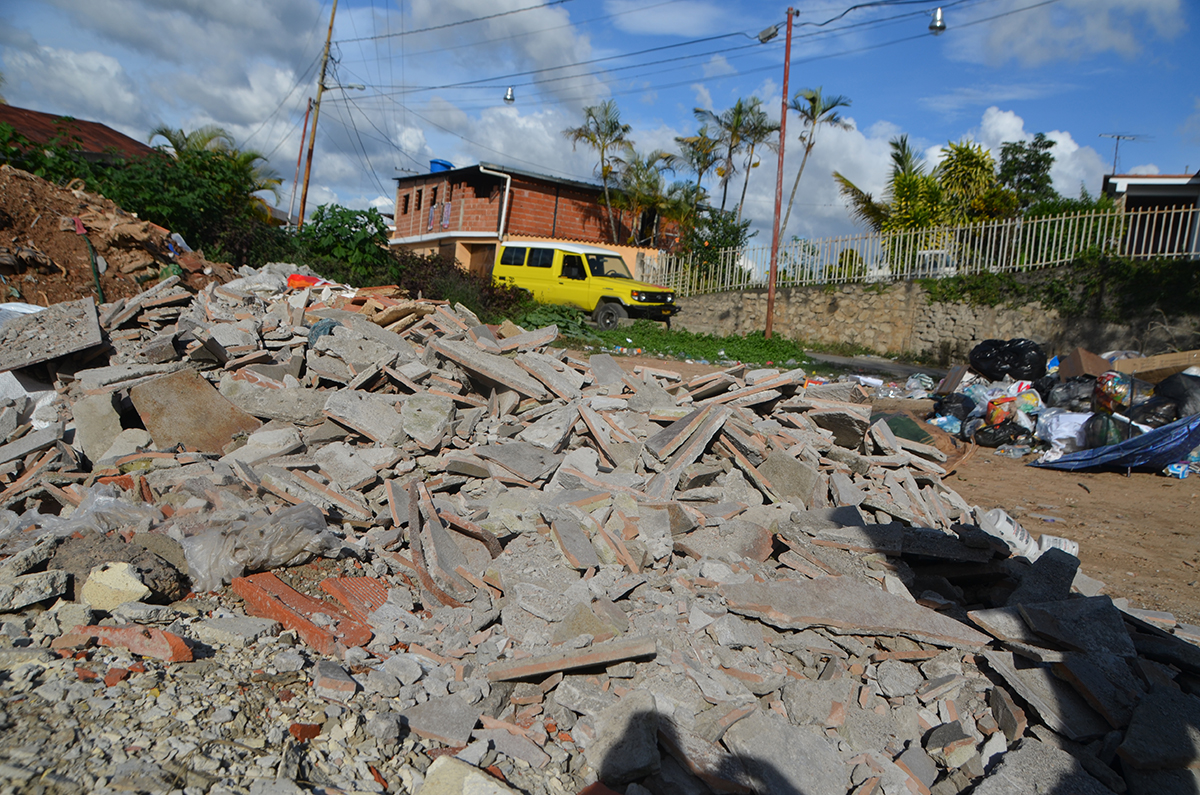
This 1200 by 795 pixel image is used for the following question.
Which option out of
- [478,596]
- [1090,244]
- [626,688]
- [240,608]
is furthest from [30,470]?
[1090,244]

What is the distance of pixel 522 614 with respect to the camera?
3445 mm

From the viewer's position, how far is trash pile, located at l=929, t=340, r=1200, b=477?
7527 millimetres

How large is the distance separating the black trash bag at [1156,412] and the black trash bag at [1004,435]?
1.10 m

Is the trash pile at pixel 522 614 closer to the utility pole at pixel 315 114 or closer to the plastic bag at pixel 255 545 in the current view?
the plastic bag at pixel 255 545

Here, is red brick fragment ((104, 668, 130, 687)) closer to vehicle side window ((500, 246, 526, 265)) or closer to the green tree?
vehicle side window ((500, 246, 526, 265))

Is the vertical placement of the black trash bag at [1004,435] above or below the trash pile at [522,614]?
above

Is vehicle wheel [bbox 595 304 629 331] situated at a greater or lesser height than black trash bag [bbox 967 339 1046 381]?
greater

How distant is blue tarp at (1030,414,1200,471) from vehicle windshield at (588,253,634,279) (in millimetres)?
11388

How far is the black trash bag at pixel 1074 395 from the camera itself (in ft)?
27.5

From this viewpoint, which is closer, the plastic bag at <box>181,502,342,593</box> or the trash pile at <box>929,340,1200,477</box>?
the plastic bag at <box>181,502,342,593</box>

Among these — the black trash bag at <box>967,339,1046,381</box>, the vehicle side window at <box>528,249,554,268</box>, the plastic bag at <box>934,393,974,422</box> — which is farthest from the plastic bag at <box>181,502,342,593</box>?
the vehicle side window at <box>528,249,554,268</box>

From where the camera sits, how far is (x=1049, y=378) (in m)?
9.02

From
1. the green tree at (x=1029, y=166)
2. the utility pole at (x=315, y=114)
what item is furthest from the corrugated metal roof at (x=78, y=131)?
the green tree at (x=1029, y=166)

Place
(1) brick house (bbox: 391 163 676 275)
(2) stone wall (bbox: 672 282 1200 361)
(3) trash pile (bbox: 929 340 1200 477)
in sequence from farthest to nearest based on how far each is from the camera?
(1) brick house (bbox: 391 163 676 275), (2) stone wall (bbox: 672 282 1200 361), (3) trash pile (bbox: 929 340 1200 477)
